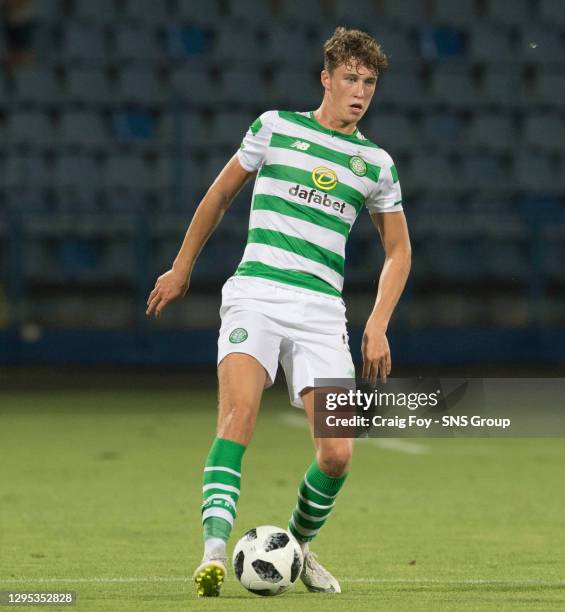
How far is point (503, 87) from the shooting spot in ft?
64.1

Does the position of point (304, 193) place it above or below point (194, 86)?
above

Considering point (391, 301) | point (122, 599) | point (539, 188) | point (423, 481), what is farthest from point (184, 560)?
point (539, 188)

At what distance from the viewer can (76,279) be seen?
1639 centimetres

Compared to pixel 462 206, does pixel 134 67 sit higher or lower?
higher

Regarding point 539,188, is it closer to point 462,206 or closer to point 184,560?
point 462,206

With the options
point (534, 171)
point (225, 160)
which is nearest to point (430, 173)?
point (534, 171)

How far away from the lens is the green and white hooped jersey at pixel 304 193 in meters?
4.82

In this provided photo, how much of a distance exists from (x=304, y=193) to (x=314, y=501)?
1088mm

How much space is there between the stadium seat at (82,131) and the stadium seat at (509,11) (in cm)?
624

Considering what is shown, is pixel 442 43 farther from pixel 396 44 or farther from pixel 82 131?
pixel 82 131

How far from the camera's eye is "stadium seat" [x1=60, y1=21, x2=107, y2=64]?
1789cm

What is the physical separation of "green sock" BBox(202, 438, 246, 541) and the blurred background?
466 inches

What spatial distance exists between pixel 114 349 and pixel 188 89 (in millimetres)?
3842

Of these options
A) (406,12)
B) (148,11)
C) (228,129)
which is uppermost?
(148,11)
